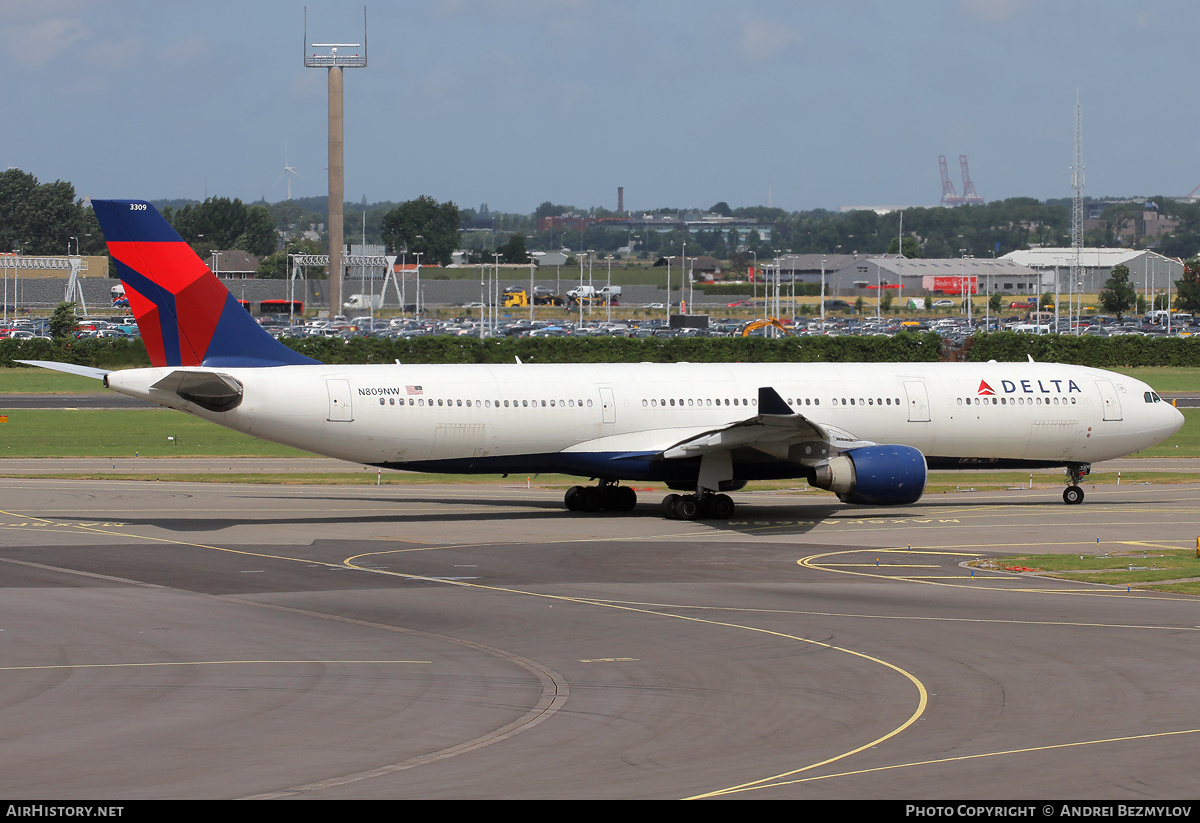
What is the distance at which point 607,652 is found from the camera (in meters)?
21.2

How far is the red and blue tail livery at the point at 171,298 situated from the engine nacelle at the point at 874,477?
15.3 meters

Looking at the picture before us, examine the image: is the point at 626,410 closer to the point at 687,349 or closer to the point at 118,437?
the point at 118,437

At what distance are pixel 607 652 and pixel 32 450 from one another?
41877mm

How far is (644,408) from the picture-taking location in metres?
39.0

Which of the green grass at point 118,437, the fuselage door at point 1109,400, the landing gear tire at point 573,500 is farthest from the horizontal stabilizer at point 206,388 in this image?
the fuselage door at point 1109,400

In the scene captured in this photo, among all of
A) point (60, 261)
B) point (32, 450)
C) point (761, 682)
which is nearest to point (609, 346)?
point (32, 450)

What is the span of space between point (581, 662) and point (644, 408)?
62.4 ft

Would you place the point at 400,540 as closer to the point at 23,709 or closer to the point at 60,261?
the point at 23,709

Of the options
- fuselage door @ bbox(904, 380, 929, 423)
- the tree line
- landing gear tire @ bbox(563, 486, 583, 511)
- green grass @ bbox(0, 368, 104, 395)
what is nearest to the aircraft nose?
fuselage door @ bbox(904, 380, 929, 423)

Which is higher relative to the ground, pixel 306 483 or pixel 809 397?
pixel 809 397

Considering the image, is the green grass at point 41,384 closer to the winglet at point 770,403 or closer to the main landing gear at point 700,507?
the main landing gear at point 700,507

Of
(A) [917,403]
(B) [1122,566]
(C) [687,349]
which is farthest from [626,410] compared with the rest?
(C) [687,349]

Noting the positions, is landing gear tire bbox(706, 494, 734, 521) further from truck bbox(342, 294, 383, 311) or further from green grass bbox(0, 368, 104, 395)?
truck bbox(342, 294, 383, 311)
